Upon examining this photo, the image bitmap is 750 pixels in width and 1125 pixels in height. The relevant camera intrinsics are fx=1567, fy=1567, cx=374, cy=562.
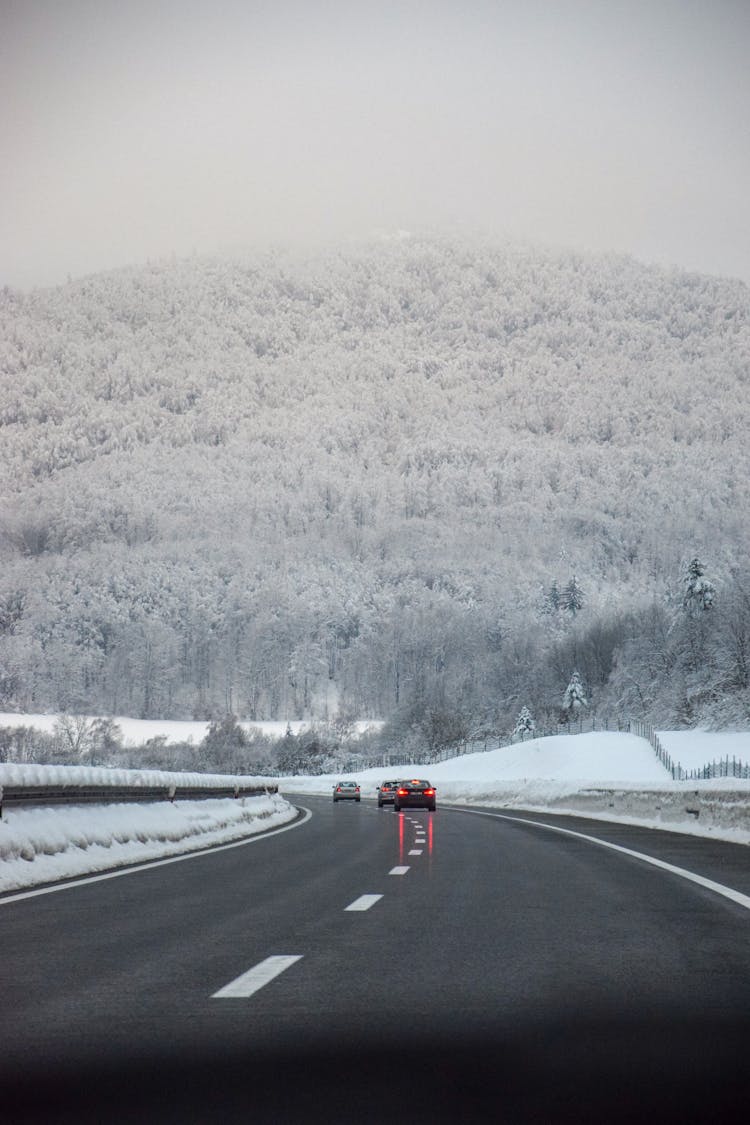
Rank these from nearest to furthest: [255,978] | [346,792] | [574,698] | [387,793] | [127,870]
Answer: [255,978] → [127,870] → [387,793] → [346,792] → [574,698]

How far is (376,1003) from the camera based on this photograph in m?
8.59

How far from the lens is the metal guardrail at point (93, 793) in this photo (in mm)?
18656

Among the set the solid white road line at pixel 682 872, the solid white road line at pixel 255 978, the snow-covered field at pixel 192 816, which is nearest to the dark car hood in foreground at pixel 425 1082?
the solid white road line at pixel 255 978

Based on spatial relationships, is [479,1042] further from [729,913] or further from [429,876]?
[429,876]

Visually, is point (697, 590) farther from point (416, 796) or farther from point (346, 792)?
point (416, 796)

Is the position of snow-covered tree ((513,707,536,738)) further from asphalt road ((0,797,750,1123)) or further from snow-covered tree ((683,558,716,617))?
asphalt road ((0,797,750,1123))

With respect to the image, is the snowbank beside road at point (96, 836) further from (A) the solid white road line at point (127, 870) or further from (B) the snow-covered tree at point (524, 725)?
(B) the snow-covered tree at point (524, 725)

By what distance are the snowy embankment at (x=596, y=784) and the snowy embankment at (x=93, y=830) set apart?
31.0 ft

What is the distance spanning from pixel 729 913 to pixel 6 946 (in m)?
6.15

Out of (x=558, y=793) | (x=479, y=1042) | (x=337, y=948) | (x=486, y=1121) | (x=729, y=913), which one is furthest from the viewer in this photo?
(x=558, y=793)

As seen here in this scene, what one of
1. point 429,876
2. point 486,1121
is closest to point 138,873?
point 429,876

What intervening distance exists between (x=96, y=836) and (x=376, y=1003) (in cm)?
1287

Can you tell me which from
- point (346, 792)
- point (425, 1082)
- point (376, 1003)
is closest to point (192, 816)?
point (376, 1003)

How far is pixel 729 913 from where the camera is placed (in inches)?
531
